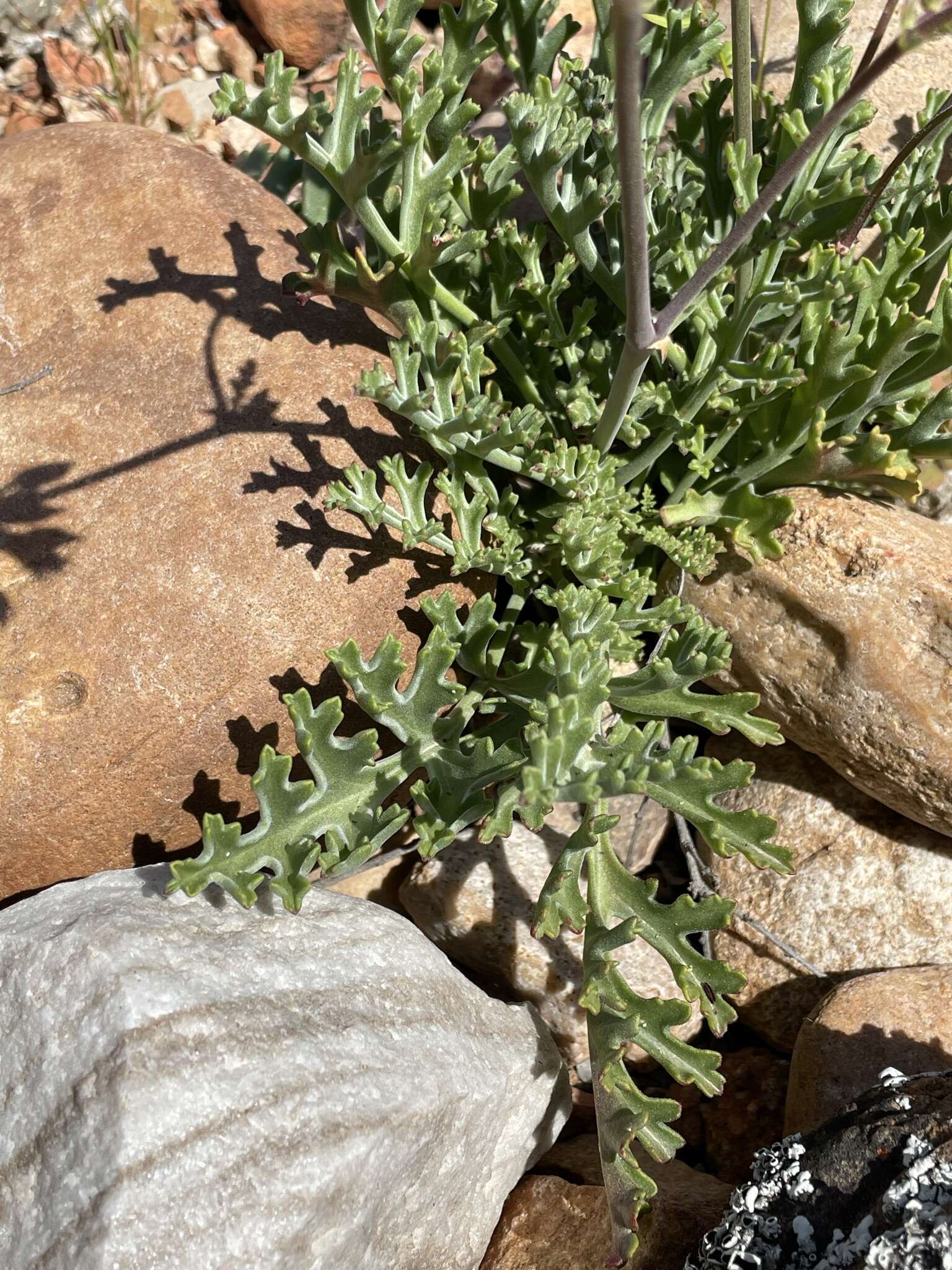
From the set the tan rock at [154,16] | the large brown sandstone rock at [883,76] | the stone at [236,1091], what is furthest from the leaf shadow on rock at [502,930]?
the tan rock at [154,16]

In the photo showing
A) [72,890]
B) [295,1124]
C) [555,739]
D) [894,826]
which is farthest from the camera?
[894,826]

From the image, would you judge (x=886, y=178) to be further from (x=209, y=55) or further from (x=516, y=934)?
(x=209, y=55)

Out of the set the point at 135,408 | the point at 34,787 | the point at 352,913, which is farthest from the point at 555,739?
the point at 135,408

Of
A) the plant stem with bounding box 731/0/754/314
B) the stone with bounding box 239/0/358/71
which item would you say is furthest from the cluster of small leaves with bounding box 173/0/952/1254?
the stone with bounding box 239/0/358/71

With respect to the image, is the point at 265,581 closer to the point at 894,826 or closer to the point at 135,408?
the point at 135,408

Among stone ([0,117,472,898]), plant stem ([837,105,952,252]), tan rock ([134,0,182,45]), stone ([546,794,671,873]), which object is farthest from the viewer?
tan rock ([134,0,182,45])

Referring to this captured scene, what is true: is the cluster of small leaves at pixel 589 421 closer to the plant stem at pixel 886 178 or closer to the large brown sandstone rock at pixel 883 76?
the plant stem at pixel 886 178

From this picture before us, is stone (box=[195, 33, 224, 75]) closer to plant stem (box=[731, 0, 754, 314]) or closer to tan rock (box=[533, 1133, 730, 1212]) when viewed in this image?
plant stem (box=[731, 0, 754, 314])
